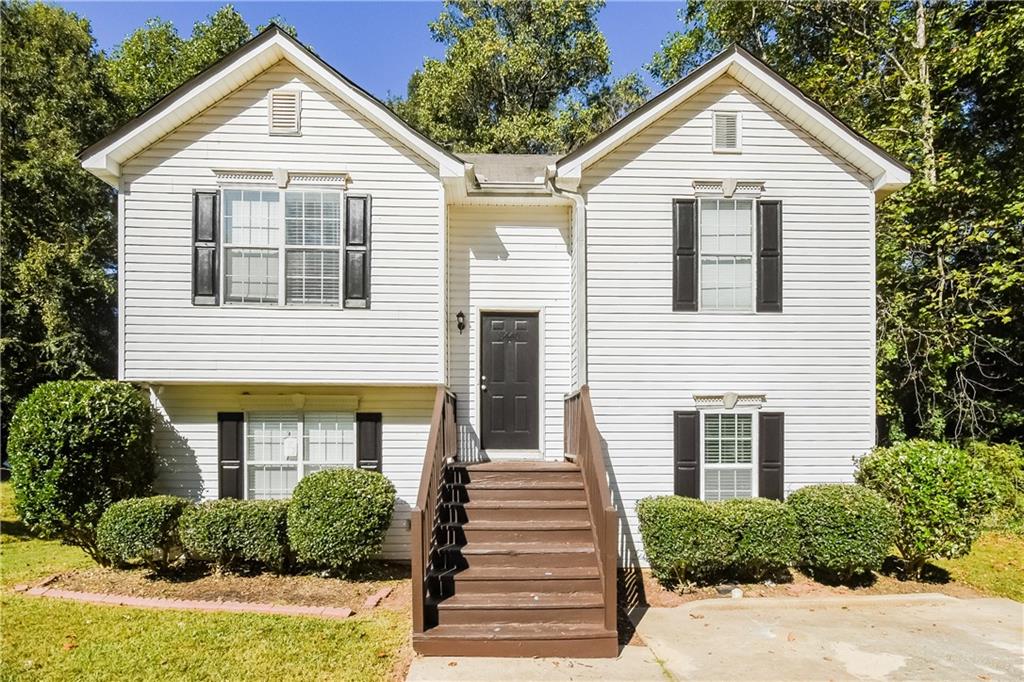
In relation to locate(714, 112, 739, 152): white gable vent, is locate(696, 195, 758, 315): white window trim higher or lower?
lower

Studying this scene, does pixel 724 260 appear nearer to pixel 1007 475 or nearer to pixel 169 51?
pixel 1007 475

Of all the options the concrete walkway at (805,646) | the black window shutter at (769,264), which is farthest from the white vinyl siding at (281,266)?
the black window shutter at (769,264)

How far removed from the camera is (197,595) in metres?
6.34

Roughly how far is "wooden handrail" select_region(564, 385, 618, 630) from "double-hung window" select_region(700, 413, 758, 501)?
6.01 feet

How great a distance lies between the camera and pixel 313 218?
750 cm

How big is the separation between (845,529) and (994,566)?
3241 mm

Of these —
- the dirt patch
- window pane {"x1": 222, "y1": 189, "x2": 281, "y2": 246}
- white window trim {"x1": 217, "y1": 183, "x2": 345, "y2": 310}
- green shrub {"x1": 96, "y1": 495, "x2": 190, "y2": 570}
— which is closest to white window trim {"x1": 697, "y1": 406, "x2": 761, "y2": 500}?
the dirt patch

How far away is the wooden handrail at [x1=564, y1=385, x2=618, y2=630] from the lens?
205 inches

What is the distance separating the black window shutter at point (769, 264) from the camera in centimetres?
779

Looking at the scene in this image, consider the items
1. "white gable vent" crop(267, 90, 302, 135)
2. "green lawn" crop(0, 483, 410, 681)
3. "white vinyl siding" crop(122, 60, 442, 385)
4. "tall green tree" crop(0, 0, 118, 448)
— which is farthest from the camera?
"tall green tree" crop(0, 0, 118, 448)

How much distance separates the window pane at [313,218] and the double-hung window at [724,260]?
16.6 feet

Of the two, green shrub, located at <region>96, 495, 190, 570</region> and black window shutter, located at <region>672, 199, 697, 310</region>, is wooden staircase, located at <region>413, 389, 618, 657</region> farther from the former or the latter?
green shrub, located at <region>96, 495, 190, 570</region>

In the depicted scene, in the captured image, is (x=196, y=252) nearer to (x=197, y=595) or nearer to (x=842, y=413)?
(x=197, y=595)

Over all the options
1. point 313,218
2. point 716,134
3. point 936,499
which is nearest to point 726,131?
point 716,134
